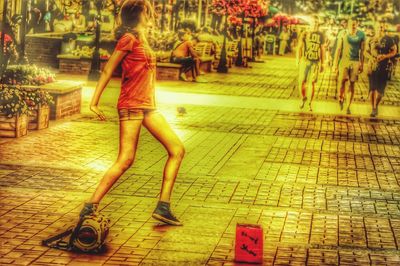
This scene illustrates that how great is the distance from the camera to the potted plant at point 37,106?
14.2 m

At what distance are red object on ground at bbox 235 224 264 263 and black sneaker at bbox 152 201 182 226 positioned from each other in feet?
4.38

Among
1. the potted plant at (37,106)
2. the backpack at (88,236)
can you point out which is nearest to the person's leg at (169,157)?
the backpack at (88,236)

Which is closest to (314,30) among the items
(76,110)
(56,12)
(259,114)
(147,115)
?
(259,114)

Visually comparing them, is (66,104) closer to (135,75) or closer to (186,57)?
(135,75)

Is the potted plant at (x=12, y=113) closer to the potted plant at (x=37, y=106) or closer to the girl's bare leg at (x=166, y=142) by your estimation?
the potted plant at (x=37, y=106)

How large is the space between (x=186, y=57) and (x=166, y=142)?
1851cm

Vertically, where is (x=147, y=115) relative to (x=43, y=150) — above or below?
above

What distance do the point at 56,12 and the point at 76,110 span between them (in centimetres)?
2475

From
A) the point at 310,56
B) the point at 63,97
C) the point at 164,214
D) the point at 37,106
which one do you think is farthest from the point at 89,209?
the point at 310,56

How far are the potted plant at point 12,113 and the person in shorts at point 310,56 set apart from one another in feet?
26.3

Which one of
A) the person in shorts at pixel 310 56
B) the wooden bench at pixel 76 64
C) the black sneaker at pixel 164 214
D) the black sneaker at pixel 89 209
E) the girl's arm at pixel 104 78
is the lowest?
the wooden bench at pixel 76 64

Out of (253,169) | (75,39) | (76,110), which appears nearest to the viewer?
(253,169)

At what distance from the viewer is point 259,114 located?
19000 millimetres

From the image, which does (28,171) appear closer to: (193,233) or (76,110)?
(193,233)
